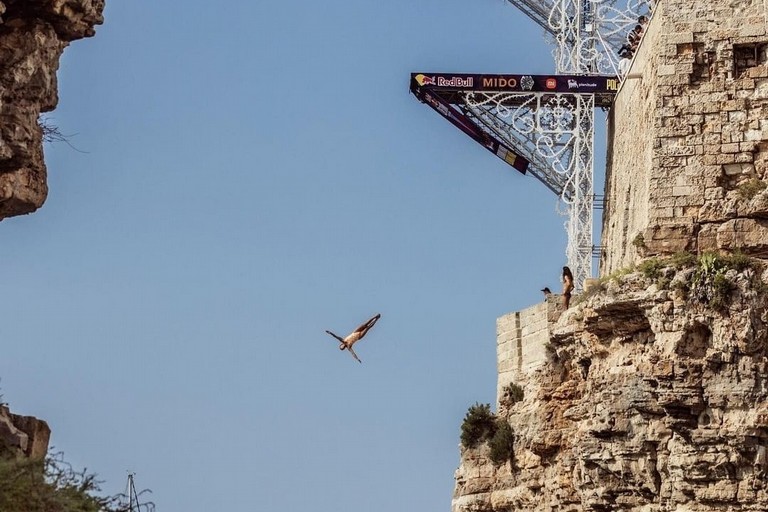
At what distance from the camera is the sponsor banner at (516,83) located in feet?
130

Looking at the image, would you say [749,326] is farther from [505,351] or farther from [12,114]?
[12,114]

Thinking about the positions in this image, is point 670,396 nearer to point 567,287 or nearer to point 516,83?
point 567,287

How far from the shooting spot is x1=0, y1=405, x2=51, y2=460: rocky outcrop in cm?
1961

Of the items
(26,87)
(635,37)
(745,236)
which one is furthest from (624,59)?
(26,87)

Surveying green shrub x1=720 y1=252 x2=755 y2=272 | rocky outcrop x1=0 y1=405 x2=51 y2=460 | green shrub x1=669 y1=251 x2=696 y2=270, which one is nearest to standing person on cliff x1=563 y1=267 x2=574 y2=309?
green shrub x1=669 y1=251 x2=696 y2=270

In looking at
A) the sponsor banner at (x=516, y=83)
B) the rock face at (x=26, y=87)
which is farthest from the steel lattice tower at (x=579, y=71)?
Result: the rock face at (x=26, y=87)

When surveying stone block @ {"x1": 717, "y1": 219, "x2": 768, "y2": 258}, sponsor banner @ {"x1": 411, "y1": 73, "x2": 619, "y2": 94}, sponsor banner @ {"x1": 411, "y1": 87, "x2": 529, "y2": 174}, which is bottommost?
stone block @ {"x1": 717, "y1": 219, "x2": 768, "y2": 258}

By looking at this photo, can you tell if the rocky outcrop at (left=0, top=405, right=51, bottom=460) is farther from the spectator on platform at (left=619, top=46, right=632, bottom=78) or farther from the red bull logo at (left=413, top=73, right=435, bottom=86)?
the red bull logo at (left=413, top=73, right=435, bottom=86)

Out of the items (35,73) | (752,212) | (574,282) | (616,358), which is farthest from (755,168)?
(35,73)

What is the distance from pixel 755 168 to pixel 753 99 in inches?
41.4

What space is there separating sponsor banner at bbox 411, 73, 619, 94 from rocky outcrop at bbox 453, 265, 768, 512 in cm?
637

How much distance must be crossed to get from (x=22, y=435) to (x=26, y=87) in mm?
3017

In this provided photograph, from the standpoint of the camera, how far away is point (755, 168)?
107 ft

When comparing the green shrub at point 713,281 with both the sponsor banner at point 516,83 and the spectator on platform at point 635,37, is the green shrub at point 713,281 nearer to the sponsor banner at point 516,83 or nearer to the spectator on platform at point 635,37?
the spectator on platform at point 635,37
